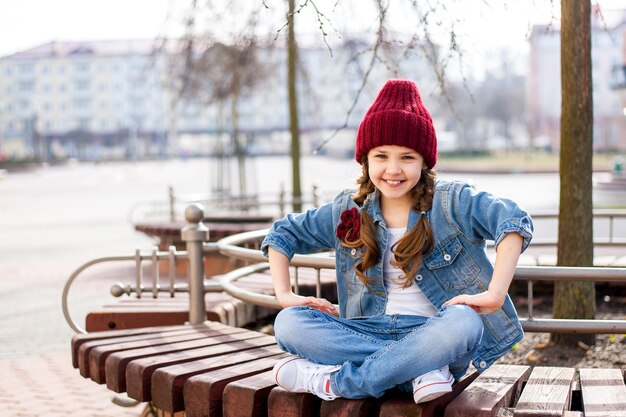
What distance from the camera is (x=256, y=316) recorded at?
17.8 feet

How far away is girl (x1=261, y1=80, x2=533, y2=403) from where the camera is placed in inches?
108

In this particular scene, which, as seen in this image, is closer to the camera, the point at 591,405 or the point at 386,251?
the point at 591,405

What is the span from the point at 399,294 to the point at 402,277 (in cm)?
6

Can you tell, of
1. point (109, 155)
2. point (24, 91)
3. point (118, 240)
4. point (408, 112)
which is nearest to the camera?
point (408, 112)

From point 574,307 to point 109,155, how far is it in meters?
110

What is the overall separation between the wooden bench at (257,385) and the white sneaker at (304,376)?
0.10ft

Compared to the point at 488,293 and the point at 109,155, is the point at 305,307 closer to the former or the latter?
the point at 488,293

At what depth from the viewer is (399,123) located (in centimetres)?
296

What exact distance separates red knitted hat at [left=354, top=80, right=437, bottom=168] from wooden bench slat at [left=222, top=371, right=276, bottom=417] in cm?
80

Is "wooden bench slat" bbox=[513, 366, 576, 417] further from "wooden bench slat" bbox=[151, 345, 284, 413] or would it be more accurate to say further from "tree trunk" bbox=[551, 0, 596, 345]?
"tree trunk" bbox=[551, 0, 596, 345]

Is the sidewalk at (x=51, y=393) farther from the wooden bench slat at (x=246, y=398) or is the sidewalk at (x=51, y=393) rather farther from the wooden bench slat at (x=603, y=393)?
the wooden bench slat at (x=603, y=393)

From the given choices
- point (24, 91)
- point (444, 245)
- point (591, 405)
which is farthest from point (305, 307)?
point (24, 91)

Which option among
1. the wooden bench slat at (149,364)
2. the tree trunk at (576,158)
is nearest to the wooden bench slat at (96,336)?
the wooden bench slat at (149,364)

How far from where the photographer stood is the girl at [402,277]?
2742mm
